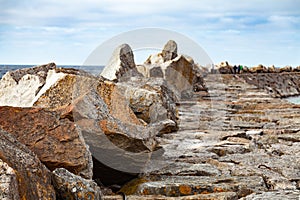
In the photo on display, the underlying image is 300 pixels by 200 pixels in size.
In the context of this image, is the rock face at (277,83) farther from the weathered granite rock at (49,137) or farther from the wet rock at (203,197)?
the weathered granite rock at (49,137)

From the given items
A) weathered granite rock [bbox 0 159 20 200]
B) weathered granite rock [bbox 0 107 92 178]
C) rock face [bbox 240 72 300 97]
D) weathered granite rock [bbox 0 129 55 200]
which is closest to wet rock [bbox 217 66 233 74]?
rock face [bbox 240 72 300 97]

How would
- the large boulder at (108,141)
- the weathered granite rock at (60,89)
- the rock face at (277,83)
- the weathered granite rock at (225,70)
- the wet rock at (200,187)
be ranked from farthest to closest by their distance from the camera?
the weathered granite rock at (225,70)
the rock face at (277,83)
the weathered granite rock at (60,89)
the large boulder at (108,141)
the wet rock at (200,187)

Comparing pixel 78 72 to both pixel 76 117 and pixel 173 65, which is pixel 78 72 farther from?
pixel 173 65

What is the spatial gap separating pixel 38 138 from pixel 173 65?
9920mm

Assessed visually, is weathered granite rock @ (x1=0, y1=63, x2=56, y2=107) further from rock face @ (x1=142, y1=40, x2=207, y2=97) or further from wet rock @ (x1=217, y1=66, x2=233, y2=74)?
wet rock @ (x1=217, y1=66, x2=233, y2=74)

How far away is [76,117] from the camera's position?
164 inches

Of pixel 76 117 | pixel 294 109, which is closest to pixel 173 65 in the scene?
pixel 294 109

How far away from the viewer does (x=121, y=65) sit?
31.4 ft

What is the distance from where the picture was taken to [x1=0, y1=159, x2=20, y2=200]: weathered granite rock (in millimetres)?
2172

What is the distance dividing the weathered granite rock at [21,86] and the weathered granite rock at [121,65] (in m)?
3.10

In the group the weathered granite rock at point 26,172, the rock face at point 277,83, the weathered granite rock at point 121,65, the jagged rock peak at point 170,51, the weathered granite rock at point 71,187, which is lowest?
the rock face at point 277,83

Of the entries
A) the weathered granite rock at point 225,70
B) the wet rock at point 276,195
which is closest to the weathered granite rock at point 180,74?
the wet rock at point 276,195

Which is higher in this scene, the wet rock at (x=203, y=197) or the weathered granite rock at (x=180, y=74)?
the weathered granite rock at (x=180, y=74)

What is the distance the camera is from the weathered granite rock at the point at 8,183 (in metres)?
2.17
